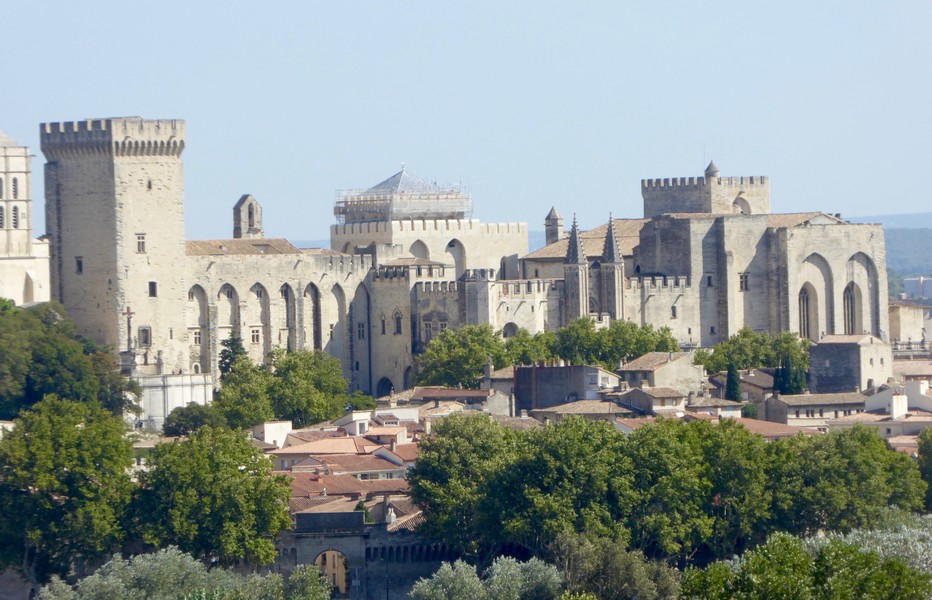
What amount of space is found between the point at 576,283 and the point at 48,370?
71.4 ft

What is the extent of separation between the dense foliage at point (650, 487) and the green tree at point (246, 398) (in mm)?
15422

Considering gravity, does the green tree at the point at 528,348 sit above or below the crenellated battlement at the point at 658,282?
below

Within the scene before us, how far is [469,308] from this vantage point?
101m

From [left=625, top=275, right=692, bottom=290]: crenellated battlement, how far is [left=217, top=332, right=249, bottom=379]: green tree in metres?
14.6

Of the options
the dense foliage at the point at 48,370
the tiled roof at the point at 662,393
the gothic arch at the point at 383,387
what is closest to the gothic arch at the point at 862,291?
the gothic arch at the point at 383,387

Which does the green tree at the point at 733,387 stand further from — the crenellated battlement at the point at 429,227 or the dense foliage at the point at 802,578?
the dense foliage at the point at 802,578

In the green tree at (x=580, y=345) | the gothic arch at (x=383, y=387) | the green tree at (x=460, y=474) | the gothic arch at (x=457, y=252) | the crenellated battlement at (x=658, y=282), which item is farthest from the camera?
the gothic arch at (x=457, y=252)

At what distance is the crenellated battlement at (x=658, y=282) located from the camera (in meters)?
105

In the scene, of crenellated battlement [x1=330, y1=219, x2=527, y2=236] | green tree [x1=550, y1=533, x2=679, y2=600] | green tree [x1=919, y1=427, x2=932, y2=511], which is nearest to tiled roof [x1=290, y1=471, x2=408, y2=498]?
green tree [x1=550, y1=533, x2=679, y2=600]

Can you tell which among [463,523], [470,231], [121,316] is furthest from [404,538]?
[470,231]

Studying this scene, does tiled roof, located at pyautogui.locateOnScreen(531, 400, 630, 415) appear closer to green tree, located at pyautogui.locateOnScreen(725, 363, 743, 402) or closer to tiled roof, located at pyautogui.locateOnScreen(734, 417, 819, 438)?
tiled roof, located at pyautogui.locateOnScreen(734, 417, 819, 438)

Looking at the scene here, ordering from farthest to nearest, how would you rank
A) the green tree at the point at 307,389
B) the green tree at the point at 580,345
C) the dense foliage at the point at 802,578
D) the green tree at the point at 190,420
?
1. the green tree at the point at 580,345
2. the green tree at the point at 307,389
3. the green tree at the point at 190,420
4. the dense foliage at the point at 802,578

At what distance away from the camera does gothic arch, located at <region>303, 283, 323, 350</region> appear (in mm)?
103062

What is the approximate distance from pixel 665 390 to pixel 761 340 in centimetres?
1344
